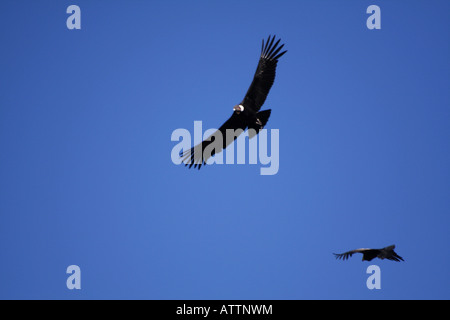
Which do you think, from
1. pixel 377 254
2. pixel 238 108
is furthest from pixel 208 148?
pixel 377 254

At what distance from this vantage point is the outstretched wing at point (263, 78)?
20016 mm

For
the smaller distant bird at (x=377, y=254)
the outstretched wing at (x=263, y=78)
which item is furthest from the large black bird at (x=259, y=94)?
the smaller distant bird at (x=377, y=254)

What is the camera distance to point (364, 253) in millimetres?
19375

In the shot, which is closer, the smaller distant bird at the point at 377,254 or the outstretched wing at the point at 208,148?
the smaller distant bird at the point at 377,254

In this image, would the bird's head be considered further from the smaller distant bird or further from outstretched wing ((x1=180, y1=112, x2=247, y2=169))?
the smaller distant bird

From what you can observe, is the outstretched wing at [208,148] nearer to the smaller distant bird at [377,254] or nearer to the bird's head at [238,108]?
the bird's head at [238,108]

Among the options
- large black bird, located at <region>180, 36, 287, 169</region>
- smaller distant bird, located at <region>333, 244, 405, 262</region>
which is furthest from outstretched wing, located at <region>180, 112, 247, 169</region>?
smaller distant bird, located at <region>333, 244, 405, 262</region>
